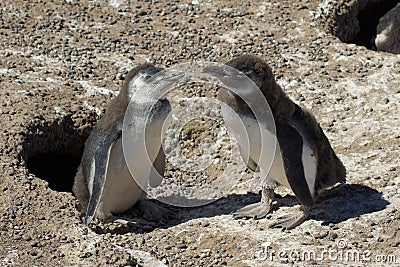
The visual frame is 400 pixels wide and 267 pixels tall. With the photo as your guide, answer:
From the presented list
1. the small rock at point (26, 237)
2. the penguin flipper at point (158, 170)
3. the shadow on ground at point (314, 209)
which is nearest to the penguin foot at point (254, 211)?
the shadow on ground at point (314, 209)

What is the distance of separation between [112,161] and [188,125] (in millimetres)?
1678

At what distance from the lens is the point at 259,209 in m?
6.33

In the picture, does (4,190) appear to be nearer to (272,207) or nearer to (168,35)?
(272,207)

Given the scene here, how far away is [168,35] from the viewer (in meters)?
8.56


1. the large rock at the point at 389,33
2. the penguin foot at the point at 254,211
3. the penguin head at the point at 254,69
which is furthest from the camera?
the large rock at the point at 389,33

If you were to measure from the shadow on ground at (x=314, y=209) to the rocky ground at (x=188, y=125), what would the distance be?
0.01 meters

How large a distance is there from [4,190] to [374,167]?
9.37 ft

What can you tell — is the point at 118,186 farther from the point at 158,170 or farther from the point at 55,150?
the point at 55,150

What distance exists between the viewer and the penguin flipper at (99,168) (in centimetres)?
592

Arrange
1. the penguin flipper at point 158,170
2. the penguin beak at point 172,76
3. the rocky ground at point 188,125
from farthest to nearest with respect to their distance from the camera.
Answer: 1. the penguin flipper at point 158,170
2. the penguin beak at point 172,76
3. the rocky ground at point 188,125

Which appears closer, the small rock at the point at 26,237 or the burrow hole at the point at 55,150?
the small rock at the point at 26,237

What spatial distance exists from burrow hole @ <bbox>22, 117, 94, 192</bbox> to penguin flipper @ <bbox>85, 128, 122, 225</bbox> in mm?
925

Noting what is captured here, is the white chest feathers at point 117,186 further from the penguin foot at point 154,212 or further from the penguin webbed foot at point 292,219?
the penguin webbed foot at point 292,219

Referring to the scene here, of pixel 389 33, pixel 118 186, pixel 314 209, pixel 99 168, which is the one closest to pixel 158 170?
pixel 118 186
